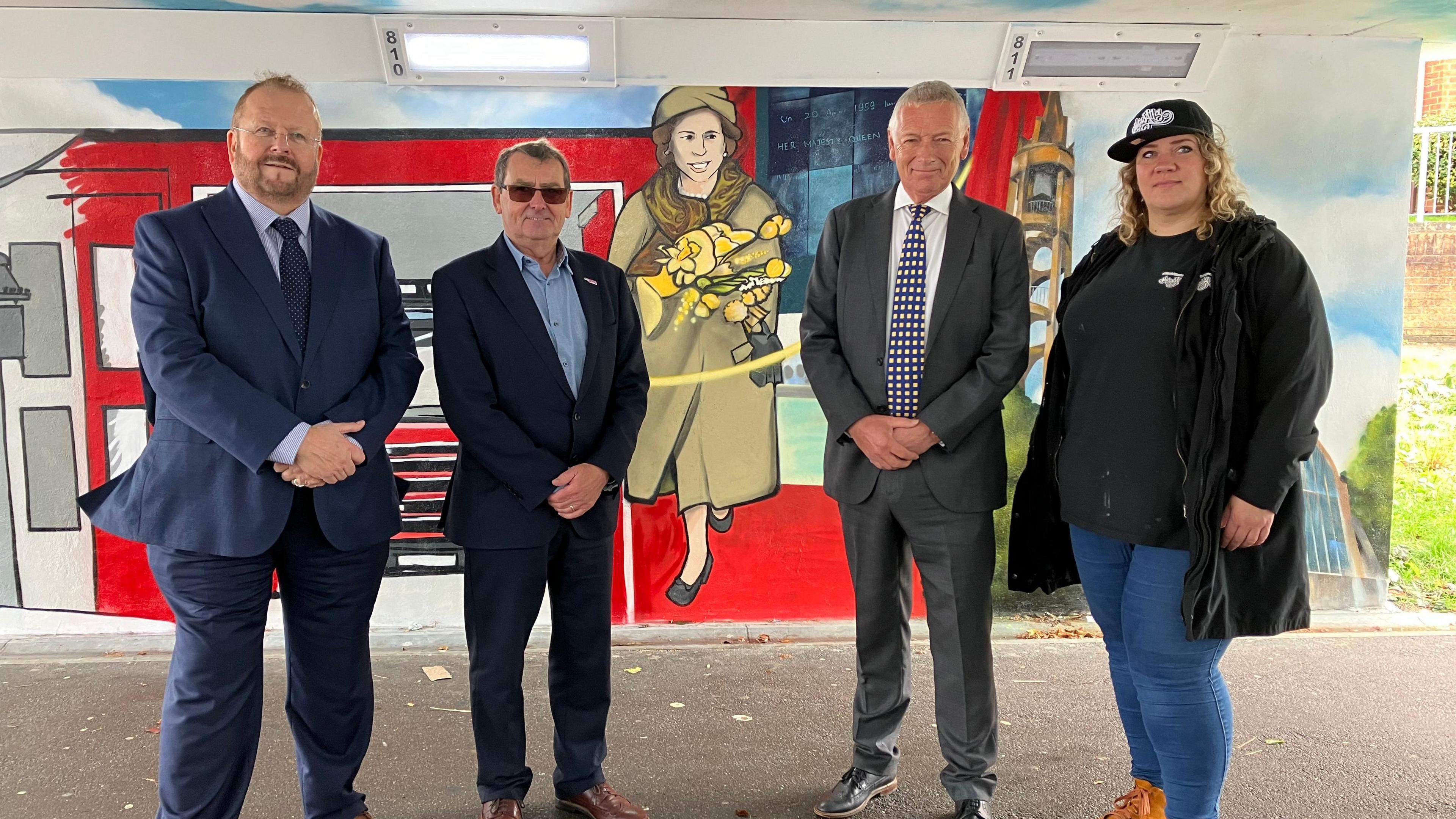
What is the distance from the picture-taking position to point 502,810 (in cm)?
269

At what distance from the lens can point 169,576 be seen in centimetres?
240

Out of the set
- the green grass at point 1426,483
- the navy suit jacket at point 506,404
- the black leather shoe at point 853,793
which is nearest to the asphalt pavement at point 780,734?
the black leather shoe at point 853,793

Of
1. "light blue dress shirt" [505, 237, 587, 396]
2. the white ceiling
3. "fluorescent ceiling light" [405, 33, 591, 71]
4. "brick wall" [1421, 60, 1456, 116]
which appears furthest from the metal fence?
"light blue dress shirt" [505, 237, 587, 396]

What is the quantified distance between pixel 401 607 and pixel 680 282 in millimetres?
1989

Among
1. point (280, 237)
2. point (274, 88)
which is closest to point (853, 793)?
point (280, 237)

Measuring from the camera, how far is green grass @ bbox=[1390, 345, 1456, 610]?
507 cm

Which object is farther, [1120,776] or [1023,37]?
[1023,37]

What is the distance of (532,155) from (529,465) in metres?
0.88

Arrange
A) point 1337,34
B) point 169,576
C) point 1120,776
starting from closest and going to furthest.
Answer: point 169,576, point 1120,776, point 1337,34

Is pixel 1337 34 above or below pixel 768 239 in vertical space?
above

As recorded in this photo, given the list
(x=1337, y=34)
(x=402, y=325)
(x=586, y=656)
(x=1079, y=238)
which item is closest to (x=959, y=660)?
(x=586, y=656)

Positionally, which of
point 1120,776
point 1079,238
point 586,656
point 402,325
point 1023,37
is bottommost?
point 1120,776

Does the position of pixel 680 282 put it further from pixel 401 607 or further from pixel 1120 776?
pixel 1120 776

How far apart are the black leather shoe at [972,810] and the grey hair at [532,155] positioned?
6.91 ft
